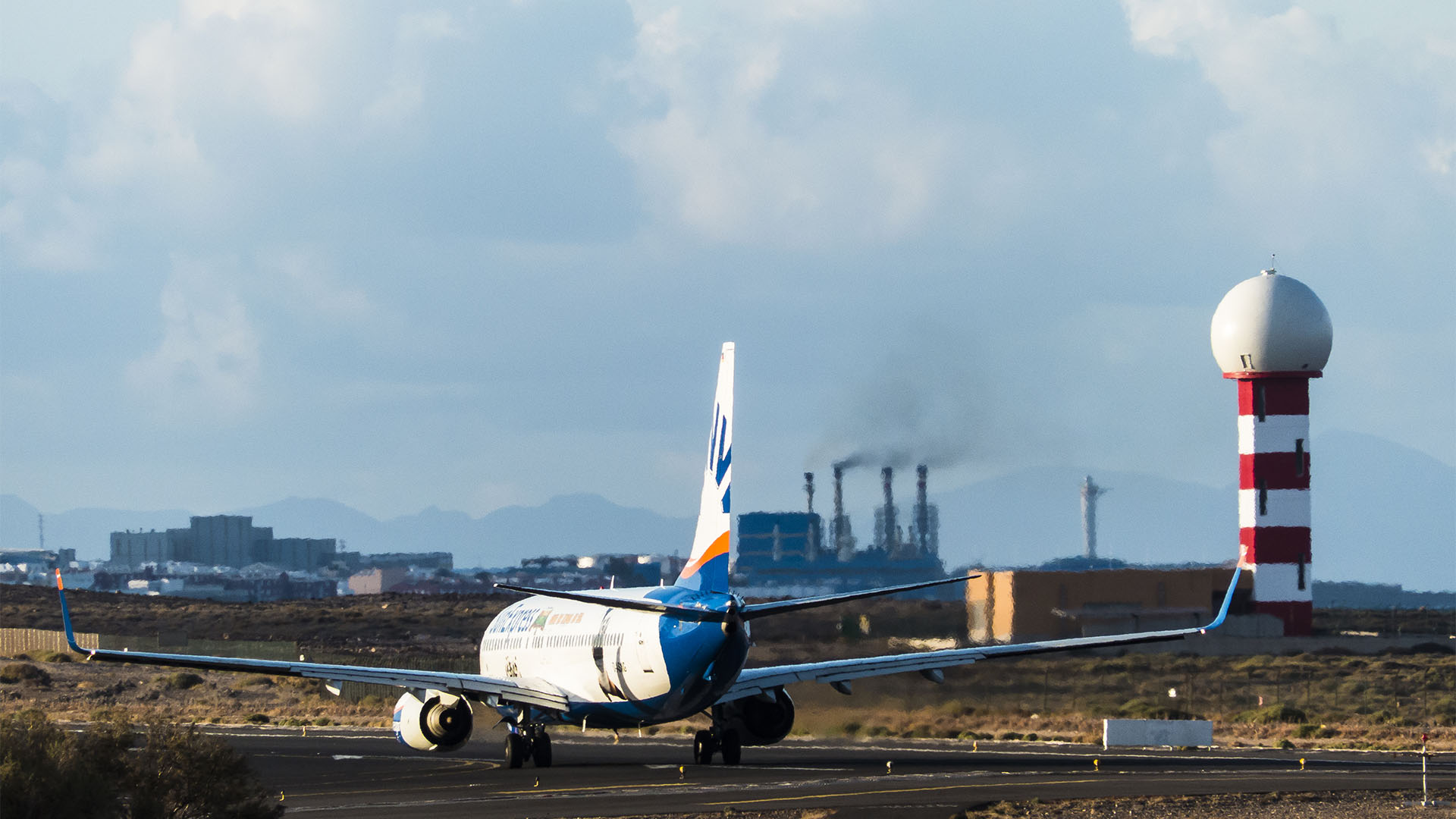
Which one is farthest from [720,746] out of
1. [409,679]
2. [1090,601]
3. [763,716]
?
[1090,601]

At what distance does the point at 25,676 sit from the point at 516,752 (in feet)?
131

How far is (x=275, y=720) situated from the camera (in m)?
58.9

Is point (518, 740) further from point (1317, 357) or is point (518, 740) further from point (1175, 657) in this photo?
point (1317, 357)

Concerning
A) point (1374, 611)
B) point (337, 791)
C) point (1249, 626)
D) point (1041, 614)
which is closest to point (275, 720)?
point (337, 791)

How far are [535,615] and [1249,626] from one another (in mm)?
50926

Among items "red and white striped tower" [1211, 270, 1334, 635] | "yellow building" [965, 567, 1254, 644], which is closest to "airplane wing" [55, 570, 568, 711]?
"yellow building" [965, 567, 1254, 644]

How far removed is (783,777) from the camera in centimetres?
3491

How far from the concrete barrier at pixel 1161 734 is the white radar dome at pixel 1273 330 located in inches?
1637

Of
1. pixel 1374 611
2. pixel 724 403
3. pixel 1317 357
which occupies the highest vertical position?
pixel 1317 357

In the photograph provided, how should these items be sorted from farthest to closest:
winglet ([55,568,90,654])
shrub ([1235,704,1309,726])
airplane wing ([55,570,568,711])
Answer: shrub ([1235,704,1309,726]), airplane wing ([55,570,568,711]), winglet ([55,568,90,654])

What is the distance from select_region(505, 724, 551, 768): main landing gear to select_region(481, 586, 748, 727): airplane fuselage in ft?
1.81

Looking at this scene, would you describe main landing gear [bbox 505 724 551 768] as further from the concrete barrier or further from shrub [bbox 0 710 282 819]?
shrub [bbox 0 710 282 819]

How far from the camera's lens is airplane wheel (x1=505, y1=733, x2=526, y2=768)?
1517 inches

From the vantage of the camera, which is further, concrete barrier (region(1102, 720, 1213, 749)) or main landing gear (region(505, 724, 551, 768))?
concrete barrier (region(1102, 720, 1213, 749))
